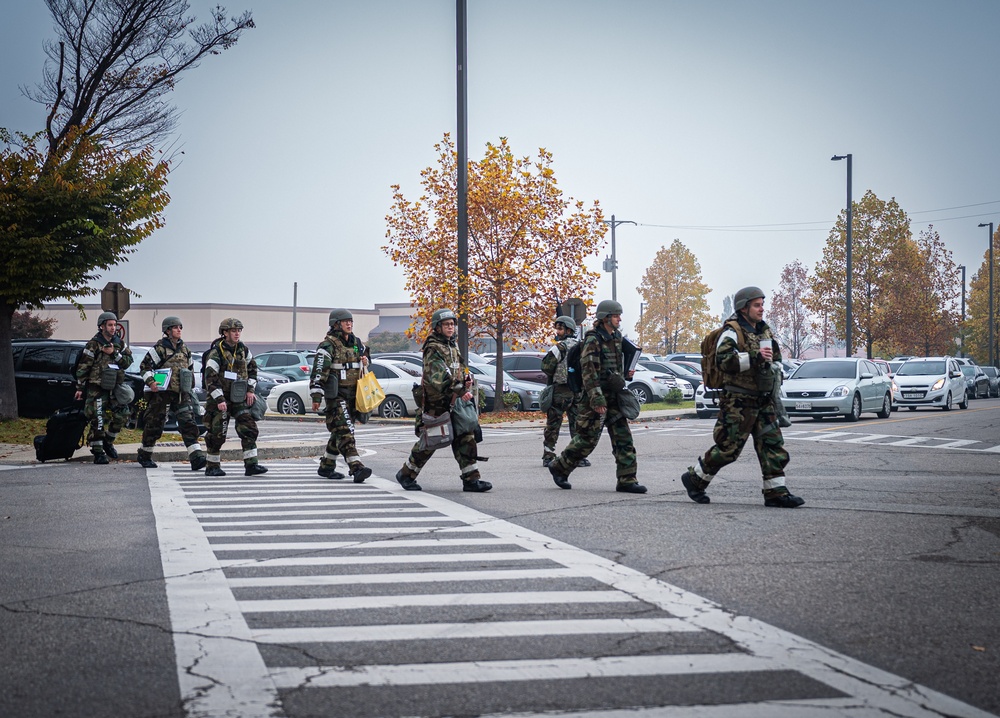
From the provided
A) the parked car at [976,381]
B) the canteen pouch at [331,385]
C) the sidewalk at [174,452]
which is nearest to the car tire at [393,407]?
the sidewalk at [174,452]

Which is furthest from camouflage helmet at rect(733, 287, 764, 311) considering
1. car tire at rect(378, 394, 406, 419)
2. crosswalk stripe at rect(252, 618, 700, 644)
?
car tire at rect(378, 394, 406, 419)

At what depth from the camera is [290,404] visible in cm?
2820

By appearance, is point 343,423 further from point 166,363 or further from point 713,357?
point 713,357

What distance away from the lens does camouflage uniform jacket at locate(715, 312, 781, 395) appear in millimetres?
9656

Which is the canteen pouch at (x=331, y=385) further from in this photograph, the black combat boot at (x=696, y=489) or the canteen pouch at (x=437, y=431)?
the black combat boot at (x=696, y=489)

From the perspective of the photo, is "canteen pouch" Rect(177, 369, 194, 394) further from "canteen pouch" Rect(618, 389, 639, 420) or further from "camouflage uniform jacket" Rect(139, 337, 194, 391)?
"canteen pouch" Rect(618, 389, 639, 420)

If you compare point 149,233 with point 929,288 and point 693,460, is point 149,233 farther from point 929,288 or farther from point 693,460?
point 929,288

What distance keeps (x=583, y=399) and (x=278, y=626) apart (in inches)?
245

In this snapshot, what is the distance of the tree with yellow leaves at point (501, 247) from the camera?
27.9 m

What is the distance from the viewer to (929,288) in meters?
56.7

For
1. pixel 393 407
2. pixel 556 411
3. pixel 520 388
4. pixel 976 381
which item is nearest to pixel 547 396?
pixel 556 411

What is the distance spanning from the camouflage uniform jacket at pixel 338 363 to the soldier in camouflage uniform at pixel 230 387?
987 mm

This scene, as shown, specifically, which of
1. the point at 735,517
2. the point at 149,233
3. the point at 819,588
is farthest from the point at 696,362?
the point at 819,588

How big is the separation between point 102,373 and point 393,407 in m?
12.2
